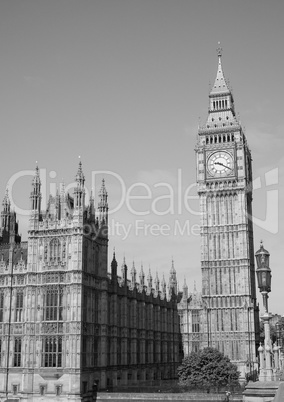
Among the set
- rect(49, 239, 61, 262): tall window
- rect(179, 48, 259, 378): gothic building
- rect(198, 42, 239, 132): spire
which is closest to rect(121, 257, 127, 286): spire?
rect(49, 239, 61, 262): tall window

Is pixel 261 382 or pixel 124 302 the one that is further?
pixel 124 302

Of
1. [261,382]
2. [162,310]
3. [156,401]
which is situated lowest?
[156,401]

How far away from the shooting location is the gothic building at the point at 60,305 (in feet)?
226

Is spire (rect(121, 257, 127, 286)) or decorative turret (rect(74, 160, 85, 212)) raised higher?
decorative turret (rect(74, 160, 85, 212))

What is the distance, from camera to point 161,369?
103m

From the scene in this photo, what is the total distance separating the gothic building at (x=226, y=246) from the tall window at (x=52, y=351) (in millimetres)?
45893

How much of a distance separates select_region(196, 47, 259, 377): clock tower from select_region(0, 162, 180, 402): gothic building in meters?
31.3

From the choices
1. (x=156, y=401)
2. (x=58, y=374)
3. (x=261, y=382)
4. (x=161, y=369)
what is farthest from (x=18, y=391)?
(x=261, y=382)

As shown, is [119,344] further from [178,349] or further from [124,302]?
[178,349]

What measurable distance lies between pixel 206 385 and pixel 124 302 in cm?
1729

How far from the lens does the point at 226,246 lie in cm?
11138

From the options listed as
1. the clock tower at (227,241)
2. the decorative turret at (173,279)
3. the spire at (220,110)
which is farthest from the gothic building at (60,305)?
the spire at (220,110)

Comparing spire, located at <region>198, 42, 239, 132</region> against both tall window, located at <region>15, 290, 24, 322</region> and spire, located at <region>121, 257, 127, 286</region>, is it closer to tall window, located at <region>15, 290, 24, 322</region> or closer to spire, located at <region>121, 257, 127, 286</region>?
spire, located at <region>121, 257, 127, 286</region>

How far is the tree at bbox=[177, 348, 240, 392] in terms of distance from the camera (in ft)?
269
